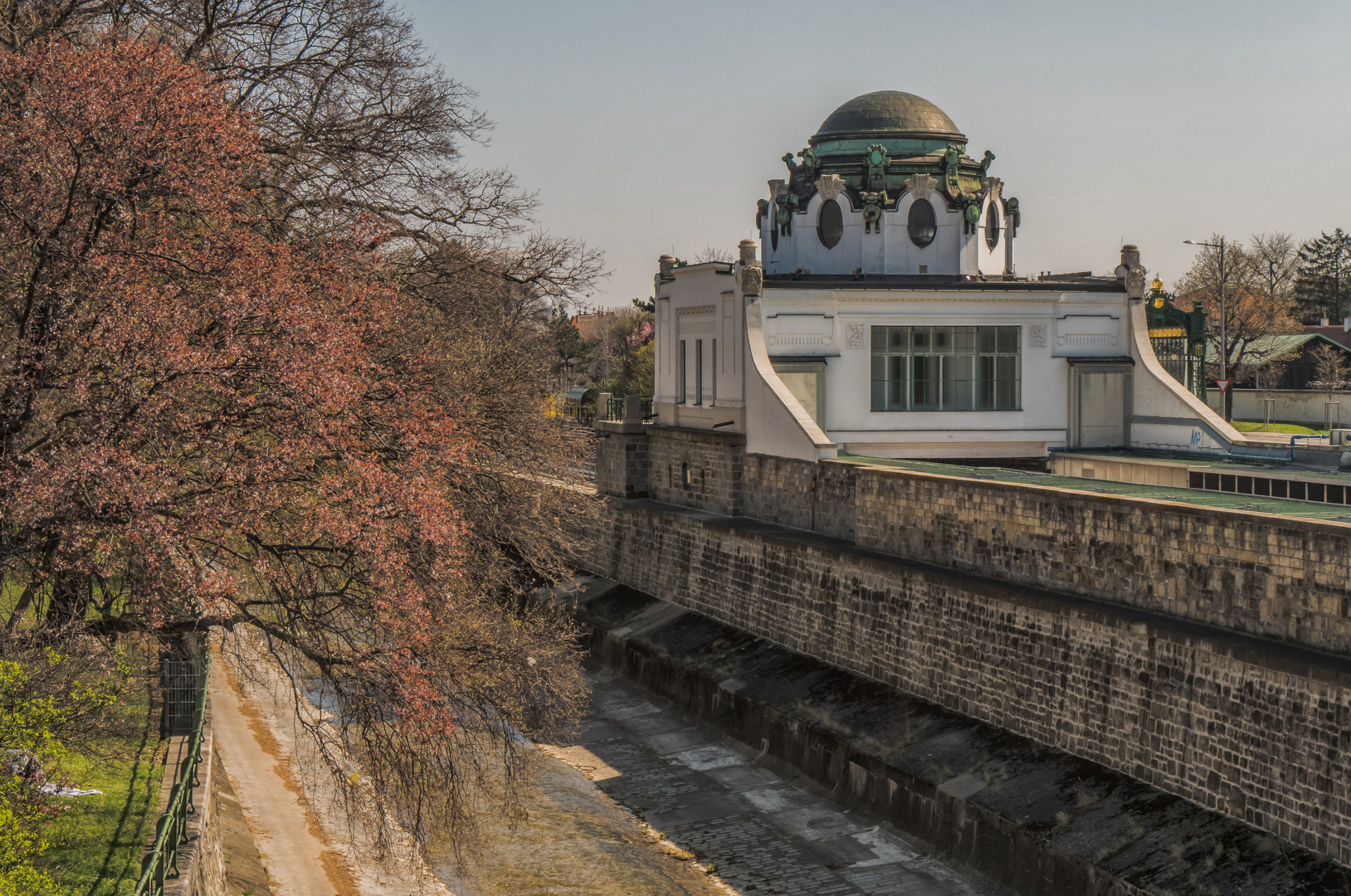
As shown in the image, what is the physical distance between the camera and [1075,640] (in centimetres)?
1684

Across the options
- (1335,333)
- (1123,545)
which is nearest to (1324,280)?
(1335,333)

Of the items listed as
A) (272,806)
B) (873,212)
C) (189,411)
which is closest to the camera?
(189,411)

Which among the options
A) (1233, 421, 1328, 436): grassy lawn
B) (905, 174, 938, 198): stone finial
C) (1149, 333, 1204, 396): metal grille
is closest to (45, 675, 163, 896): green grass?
(905, 174, 938, 198): stone finial

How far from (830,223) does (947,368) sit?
530 centimetres

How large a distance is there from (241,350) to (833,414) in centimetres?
2008

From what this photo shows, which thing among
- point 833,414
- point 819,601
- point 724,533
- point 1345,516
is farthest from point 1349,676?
point 833,414

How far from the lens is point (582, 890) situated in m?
16.9

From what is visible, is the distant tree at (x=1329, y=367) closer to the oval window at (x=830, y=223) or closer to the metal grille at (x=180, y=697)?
the oval window at (x=830, y=223)

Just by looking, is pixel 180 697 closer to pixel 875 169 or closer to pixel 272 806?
pixel 272 806

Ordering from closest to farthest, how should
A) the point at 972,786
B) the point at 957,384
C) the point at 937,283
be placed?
the point at 972,786 < the point at 957,384 < the point at 937,283

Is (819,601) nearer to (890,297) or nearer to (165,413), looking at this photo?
(890,297)

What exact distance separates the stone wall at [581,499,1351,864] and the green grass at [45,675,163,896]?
10914 millimetres

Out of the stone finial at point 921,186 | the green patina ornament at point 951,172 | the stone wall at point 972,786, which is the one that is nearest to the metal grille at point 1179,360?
the green patina ornament at point 951,172

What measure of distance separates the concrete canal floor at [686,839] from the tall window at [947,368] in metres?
10.4
